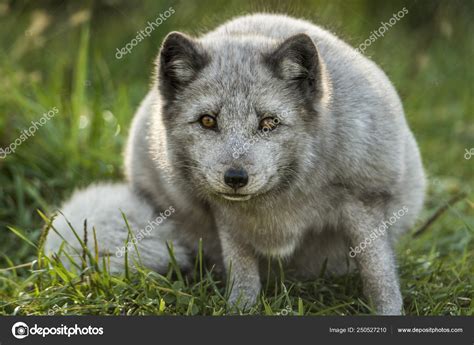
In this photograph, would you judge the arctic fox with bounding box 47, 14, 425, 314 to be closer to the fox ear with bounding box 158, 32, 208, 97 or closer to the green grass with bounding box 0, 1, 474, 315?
the fox ear with bounding box 158, 32, 208, 97

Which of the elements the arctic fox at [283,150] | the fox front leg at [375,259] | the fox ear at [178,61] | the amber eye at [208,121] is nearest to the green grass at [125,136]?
the fox front leg at [375,259]

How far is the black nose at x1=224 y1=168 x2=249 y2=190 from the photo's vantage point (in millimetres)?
3084

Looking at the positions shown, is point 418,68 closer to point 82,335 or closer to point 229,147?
point 229,147

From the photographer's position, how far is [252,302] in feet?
11.7

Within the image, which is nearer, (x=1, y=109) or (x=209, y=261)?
(x=209, y=261)

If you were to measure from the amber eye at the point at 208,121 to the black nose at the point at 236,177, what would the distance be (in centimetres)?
29

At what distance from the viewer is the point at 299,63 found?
331cm

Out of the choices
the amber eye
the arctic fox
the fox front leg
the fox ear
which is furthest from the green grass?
the fox ear

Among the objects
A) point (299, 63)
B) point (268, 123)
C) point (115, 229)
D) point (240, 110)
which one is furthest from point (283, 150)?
point (115, 229)

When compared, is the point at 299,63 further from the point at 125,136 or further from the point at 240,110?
the point at 125,136

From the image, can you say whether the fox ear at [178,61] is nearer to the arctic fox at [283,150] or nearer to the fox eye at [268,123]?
the arctic fox at [283,150]

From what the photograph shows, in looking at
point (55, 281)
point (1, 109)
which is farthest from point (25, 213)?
point (55, 281)

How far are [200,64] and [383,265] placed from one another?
4.56 feet

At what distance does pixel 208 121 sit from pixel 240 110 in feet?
0.60
